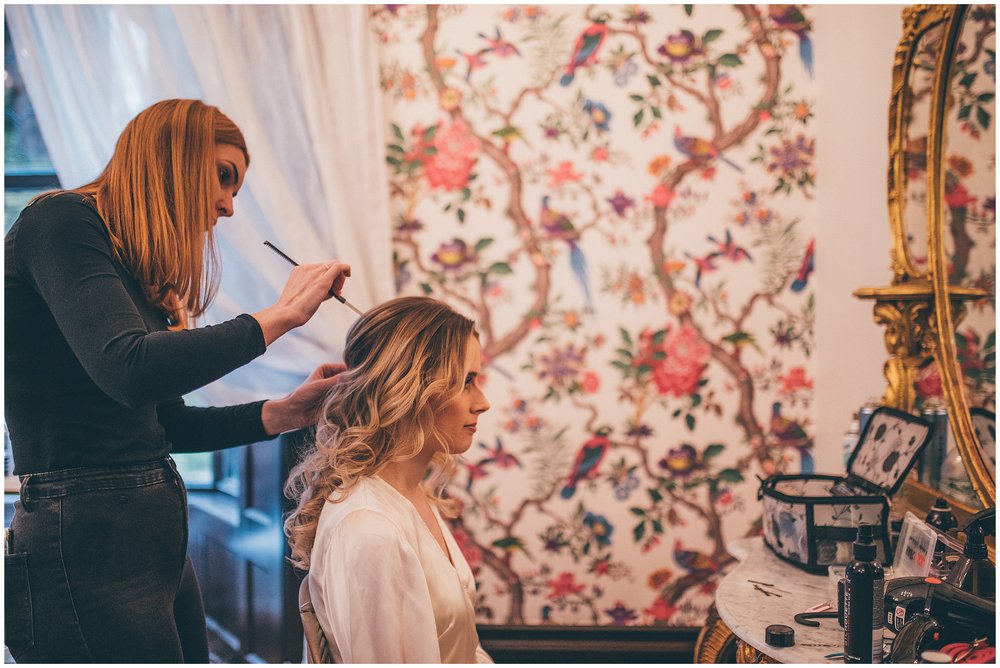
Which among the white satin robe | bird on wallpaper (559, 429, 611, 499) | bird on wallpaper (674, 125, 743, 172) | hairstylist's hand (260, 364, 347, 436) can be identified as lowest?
bird on wallpaper (559, 429, 611, 499)

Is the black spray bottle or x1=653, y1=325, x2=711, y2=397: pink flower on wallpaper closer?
the black spray bottle

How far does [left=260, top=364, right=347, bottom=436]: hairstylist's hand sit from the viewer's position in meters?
1.42

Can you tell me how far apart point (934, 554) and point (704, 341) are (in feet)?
4.02

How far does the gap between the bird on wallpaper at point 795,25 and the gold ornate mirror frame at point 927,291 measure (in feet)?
2.09

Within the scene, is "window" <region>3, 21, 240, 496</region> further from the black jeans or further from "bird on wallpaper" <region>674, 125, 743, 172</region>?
"bird on wallpaper" <region>674, 125, 743, 172</region>

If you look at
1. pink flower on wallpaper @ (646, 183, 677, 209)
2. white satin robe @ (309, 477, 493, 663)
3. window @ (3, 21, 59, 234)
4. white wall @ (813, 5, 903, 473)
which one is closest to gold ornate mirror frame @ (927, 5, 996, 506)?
white wall @ (813, 5, 903, 473)

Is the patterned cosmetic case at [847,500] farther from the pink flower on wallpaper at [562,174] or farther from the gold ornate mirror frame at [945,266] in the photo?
the pink flower on wallpaper at [562,174]

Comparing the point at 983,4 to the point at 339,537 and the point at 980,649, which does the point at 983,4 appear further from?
the point at 339,537

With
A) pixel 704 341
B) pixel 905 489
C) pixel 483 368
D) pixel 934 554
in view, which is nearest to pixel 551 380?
pixel 483 368

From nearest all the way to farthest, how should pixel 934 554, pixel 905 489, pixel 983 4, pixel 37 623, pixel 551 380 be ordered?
pixel 37 623
pixel 934 554
pixel 983 4
pixel 905 489
pixel 551 380

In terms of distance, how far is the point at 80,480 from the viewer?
115 cm

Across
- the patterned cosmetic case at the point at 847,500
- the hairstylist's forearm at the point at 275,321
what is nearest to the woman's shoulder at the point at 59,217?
the hairstylist's forearm at the point at 275,321

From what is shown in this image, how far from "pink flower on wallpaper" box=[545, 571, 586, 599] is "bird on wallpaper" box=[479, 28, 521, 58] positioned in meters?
1.60

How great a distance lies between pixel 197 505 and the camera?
237 centimetres
